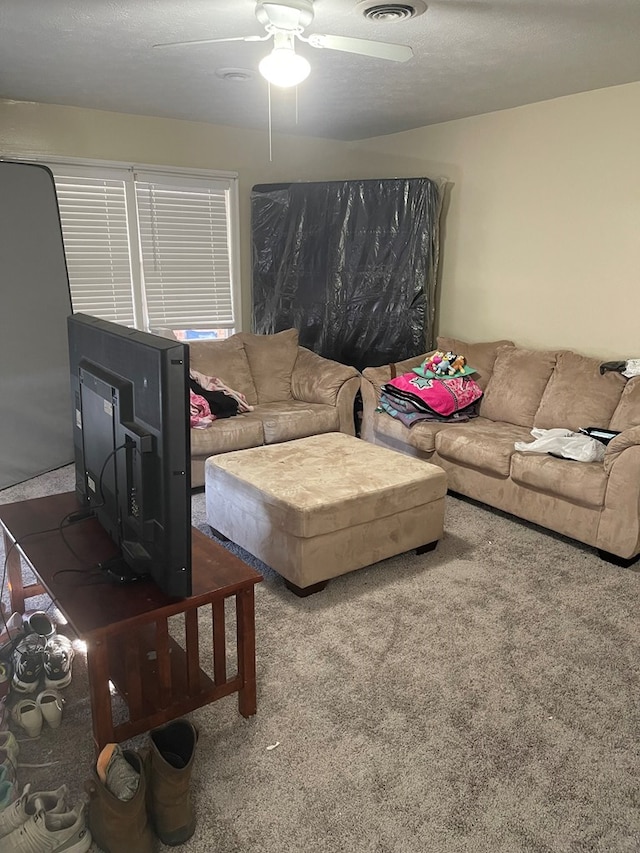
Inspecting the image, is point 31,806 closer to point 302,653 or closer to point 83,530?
point 83,530

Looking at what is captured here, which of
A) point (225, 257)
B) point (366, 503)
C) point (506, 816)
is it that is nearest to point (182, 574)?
point (506, 816)

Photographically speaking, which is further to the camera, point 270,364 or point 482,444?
point 270,364

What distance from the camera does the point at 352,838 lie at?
1.56m

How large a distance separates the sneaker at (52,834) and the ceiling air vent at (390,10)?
2798 millimetres

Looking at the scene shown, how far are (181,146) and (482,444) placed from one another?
10.4 ft

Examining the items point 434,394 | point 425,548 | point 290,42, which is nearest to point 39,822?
point 425,548

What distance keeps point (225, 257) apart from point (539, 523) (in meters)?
3.27

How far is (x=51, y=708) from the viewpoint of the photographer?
1899 millimetres

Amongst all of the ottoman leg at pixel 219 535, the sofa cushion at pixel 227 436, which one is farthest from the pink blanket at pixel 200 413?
the ottoman leg at pixel 219 535

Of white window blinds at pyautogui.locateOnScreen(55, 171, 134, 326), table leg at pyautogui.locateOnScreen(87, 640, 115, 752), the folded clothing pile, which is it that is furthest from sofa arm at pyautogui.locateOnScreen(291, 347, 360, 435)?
table leg at pyautogui.locateOnScreen(87, 640, 115, 752)

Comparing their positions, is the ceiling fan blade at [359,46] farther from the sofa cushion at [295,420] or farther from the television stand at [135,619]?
the sofa cushion at [295,420]

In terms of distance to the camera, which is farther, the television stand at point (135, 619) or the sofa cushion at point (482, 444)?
the sofa cushion at point (482, 444)

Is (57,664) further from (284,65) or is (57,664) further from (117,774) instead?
(284,65)

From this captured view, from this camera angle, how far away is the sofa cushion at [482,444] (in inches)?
133
